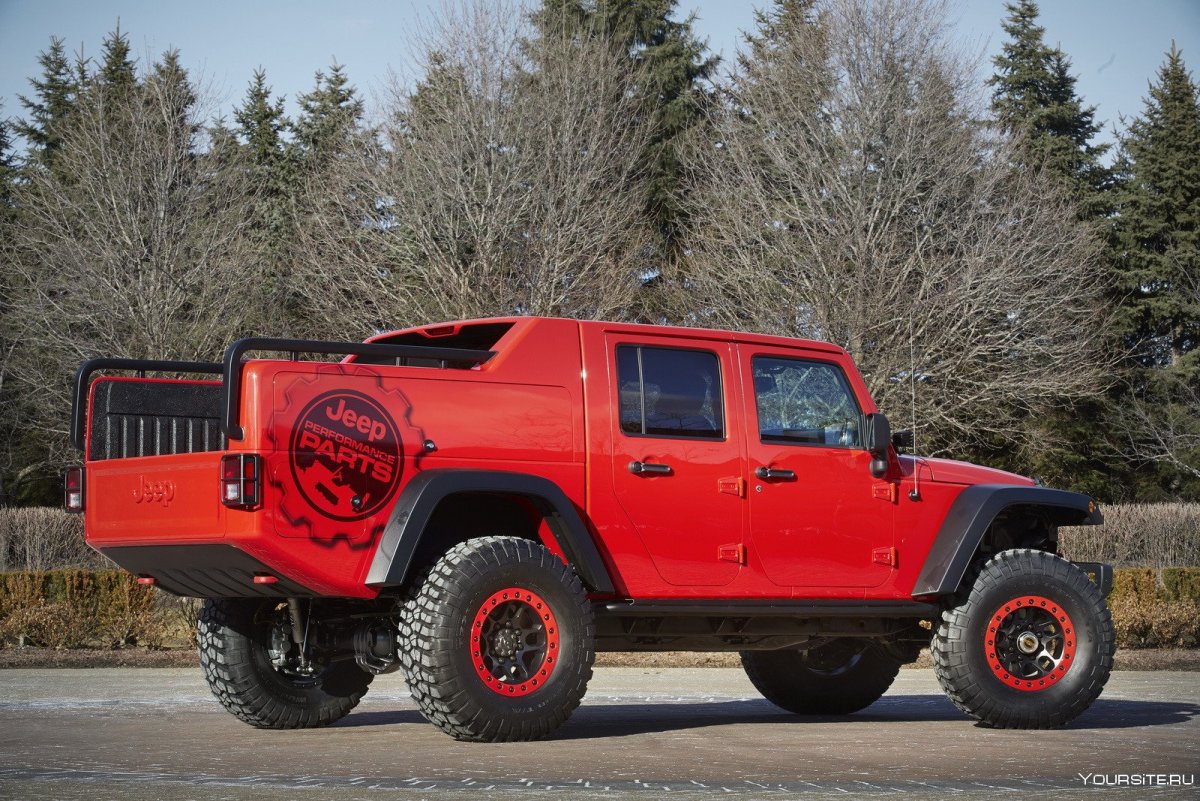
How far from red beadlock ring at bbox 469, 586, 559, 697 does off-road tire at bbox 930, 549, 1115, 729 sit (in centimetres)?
255

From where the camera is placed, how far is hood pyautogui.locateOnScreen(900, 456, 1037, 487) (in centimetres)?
→ 937

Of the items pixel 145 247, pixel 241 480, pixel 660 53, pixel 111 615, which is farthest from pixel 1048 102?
pixel 241 480

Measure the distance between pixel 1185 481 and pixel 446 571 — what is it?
3801 cm

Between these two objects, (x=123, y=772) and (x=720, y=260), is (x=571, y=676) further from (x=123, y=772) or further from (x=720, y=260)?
(x=720, y=260)

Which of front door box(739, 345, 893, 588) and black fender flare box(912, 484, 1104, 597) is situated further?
black fender flare box(912, 484, 1104, 597)

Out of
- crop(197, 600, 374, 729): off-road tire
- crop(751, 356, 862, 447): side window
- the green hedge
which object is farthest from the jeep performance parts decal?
the green hedge

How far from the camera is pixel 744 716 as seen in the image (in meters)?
10.1

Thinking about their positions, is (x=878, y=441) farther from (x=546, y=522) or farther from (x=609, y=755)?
(x=609, y=755)

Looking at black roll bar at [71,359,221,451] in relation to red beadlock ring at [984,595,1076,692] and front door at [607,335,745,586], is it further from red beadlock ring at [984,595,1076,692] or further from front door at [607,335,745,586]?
red beadlock ring at [984,595,1076,692]

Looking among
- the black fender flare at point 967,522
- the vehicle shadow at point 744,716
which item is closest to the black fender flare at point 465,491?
the vehicle shadow at point 744,716

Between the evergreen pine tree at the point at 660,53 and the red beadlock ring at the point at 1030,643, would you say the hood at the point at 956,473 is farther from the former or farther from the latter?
the evergreen pine tree at the point at 660,53

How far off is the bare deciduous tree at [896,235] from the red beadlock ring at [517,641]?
21221mm

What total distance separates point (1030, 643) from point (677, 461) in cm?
253
